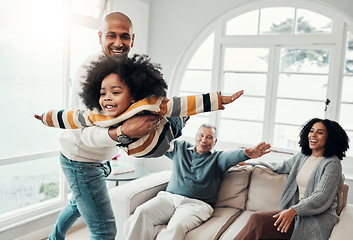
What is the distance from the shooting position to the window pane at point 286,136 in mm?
3764

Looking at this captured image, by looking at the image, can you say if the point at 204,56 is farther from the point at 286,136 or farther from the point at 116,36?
the point at 116,36

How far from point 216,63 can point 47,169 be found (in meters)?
2.20

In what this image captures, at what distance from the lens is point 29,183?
3.00 m

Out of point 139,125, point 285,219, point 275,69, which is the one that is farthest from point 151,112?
point 275,69

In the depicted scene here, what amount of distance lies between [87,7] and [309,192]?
2.68m

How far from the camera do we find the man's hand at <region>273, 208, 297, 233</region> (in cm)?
221

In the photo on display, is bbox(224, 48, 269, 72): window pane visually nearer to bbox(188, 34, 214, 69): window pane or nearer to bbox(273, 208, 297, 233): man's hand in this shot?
bbox(188, 34, 214, 69): window pane

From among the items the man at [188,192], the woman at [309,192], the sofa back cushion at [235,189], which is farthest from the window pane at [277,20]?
the sofa back cushion at [235,189]

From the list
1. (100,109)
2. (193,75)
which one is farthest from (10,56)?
(193,75)

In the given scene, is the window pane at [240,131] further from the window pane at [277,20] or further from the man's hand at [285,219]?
the man's hand at [285,219]

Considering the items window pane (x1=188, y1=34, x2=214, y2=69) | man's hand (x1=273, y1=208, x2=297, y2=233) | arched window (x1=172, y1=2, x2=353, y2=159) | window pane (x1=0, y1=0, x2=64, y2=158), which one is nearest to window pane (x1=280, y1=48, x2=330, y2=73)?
arched window (x1=172, y1=2, x2=353, y2=159)

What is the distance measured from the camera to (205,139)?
281 centimetres

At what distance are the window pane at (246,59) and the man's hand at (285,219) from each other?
6.57ft

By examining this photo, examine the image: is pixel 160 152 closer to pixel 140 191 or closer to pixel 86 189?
pixel 86 189
